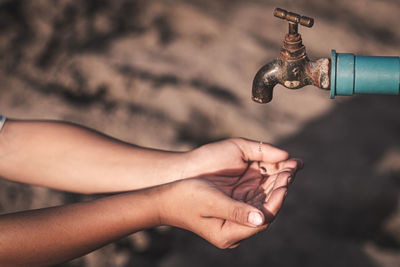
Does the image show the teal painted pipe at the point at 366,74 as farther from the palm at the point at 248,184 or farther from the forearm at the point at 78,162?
the forearm at the point at 78,162

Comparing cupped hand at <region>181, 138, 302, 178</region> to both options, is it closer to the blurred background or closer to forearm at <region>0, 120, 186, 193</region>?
forearm at <region>0, 120, 186, 193</region>

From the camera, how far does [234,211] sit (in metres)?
1.62

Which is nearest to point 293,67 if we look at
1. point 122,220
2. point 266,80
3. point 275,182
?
point 266,80

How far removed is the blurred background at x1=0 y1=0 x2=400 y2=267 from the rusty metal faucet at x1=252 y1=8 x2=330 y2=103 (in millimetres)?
1585

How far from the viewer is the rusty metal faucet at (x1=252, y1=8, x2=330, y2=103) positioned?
1530mm

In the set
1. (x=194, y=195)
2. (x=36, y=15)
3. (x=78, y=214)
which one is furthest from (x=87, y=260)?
(x=36, y=15)

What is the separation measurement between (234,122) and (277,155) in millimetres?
1669

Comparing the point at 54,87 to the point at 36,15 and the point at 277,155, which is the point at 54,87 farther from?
the point at 277,155

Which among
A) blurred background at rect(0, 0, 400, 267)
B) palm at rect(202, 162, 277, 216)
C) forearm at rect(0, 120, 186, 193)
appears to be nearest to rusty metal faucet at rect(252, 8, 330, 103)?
palm at rect(202, 162, 277, 216)

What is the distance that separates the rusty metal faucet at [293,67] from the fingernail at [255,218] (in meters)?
0.49

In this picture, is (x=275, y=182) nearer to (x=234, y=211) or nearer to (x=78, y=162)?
(x=234, y=211)

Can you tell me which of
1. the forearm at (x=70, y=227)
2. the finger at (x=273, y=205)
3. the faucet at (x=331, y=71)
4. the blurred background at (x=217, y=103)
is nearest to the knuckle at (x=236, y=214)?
the finger at (x=273, y=205)

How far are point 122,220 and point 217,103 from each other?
2.11 meters

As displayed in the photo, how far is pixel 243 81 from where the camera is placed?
397 centimetres
